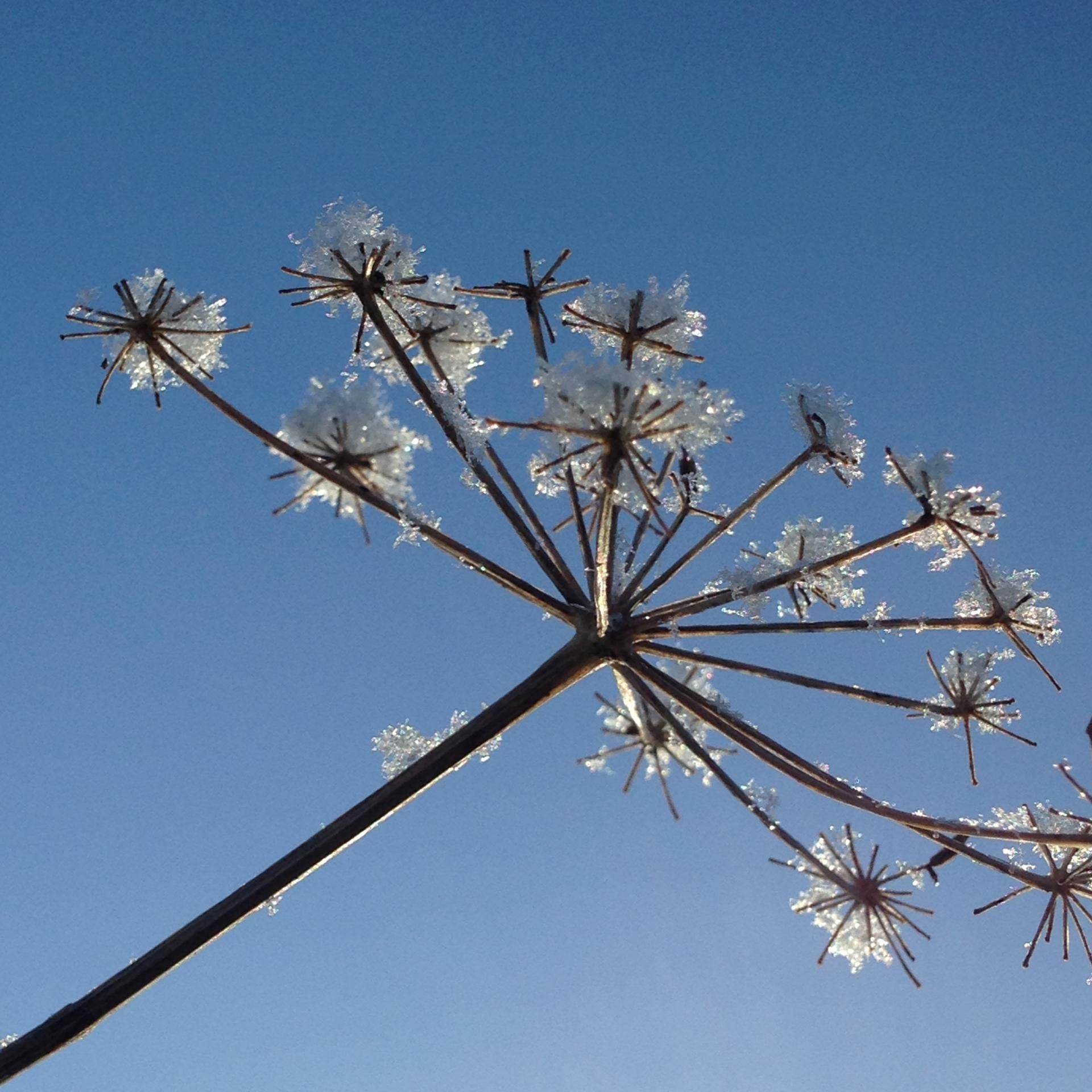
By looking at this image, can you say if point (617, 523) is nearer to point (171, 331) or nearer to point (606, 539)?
point (606, 539)

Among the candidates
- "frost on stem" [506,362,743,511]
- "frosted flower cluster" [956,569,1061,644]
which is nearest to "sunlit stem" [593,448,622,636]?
"frost on stem" [506,362,743,511]

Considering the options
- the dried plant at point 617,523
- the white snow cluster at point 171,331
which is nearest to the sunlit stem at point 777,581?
the dried plant at point 617,523

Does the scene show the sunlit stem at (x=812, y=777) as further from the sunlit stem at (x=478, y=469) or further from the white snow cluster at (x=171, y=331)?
the white snow cluster at (x=171, y=331)

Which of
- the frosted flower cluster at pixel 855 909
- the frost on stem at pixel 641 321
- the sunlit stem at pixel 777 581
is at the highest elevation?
the frost on stem at pixel 641 321

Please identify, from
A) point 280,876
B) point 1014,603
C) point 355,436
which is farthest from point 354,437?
point 1014,603

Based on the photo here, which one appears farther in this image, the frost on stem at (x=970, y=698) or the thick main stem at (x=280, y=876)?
the frost on stem at (x=970, y=698)

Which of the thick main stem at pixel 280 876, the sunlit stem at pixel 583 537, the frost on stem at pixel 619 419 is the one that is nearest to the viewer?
the thick main stem at pixel 280 876
